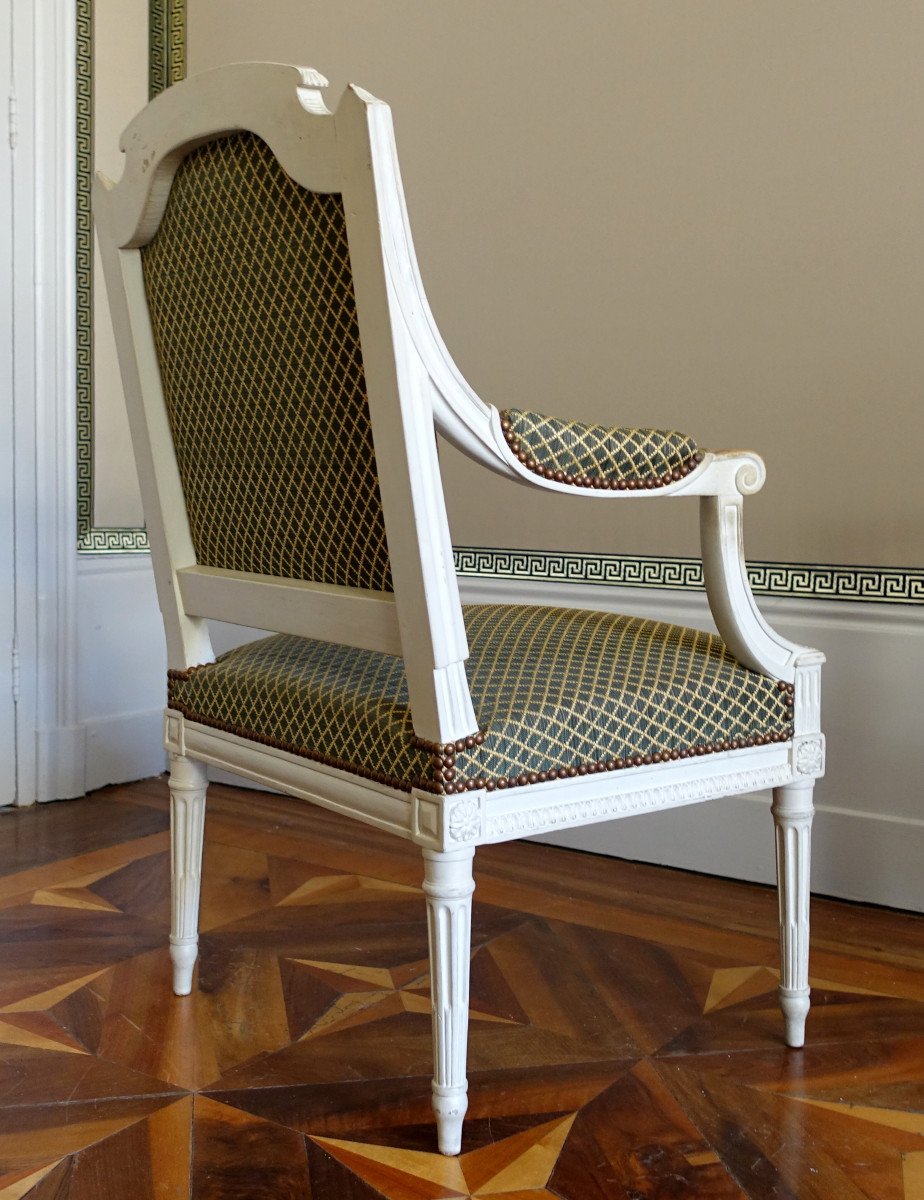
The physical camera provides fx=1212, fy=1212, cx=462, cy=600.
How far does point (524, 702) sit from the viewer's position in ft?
4.17

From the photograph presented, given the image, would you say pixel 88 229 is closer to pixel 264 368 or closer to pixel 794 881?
pixel 264 368

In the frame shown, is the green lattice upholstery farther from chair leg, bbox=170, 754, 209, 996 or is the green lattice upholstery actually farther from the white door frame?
the white door frame

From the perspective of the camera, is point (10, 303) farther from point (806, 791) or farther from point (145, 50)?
point (806, 791)

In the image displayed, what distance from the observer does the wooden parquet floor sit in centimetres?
128

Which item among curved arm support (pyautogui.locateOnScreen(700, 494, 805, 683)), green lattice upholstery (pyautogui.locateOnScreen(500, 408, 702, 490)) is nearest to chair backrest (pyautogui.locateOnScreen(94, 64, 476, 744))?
green lattice upholstery (pyautogui.locateOnScreen(500, 408, 702, 490))

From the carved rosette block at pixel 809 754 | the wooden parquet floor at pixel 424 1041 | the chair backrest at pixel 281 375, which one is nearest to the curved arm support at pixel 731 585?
the carved rosette block at pixel 809 754

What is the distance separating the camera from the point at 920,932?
6.57ft

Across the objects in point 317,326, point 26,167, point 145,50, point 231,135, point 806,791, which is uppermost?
point 145,50

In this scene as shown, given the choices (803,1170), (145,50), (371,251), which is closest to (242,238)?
(371,251)

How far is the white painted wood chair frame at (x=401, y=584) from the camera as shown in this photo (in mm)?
1136

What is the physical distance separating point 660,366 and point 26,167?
150cm

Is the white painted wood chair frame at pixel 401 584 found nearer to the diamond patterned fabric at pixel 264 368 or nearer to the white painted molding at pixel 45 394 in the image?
the diamond patterned fabric at pixel 264 368

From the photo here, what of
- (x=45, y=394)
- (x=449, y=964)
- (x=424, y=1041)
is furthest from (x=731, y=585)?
(x=45, y=394)

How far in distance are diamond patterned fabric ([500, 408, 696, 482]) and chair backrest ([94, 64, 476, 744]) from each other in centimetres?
11
